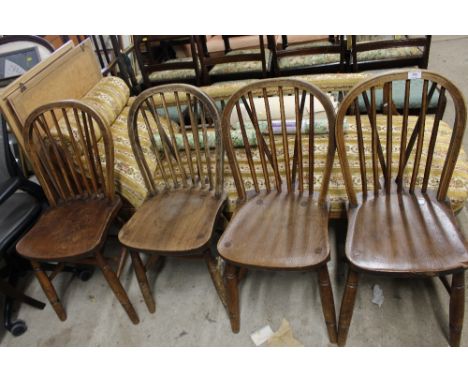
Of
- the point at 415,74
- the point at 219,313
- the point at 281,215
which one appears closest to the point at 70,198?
A: the point at 219,313

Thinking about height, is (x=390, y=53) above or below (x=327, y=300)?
above

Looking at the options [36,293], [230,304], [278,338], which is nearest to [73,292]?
[36,293]

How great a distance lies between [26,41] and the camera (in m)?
2.32

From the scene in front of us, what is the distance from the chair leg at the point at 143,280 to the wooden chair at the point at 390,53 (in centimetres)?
196

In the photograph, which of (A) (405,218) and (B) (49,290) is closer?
(A) (405,218)

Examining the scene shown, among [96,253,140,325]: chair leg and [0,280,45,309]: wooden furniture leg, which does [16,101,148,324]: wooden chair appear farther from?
[0,280,45,309]: wooden furniture leg

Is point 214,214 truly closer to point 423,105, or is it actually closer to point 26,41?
point 423,105

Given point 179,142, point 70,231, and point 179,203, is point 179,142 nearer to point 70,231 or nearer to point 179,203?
point 179,203

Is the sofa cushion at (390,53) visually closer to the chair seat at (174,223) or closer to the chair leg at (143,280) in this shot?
the chair seat at (174,223)

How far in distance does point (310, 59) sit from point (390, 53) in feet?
1.84

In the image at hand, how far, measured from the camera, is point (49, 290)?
5.13 ft

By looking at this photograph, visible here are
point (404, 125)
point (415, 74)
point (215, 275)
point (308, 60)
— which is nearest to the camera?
point (415, 74)

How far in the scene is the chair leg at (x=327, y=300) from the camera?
1.22 meters

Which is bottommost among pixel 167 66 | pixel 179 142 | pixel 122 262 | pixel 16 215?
pixel 122 262
